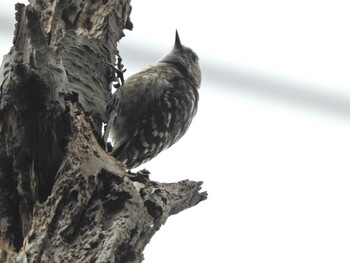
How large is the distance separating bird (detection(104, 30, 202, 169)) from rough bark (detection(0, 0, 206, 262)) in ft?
4.82

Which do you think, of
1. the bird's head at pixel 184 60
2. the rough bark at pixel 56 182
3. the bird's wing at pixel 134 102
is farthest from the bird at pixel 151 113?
the rough bark at pixel 56 182

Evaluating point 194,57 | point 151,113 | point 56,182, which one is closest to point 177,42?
point 194,57

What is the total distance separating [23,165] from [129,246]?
18.7 inches

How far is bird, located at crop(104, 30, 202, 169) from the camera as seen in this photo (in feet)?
13.2

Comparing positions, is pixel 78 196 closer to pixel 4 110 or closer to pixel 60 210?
pixel 60 210

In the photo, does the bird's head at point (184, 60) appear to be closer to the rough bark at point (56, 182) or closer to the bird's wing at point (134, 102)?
the bird's wing at point (134, 102)

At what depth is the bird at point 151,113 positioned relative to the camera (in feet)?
13.2

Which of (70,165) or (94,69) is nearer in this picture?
(70,165)

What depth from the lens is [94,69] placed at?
3.08 m

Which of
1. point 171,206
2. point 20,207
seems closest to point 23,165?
point 20,207

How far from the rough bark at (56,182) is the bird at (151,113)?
4.82 ft

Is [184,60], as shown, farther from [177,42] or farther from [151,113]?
[151,113]

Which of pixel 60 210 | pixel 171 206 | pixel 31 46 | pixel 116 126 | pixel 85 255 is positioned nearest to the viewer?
pixel 85 255

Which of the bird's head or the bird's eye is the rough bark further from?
the bird's eye
